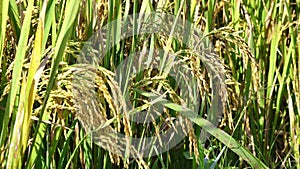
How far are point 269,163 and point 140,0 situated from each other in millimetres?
618

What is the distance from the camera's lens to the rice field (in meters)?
0.86

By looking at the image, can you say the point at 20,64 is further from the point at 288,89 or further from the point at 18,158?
the point at 288,89

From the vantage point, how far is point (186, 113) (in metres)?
1.00

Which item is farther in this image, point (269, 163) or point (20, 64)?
point (269, 163)

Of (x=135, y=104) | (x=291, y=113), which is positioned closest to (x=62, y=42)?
(x=135, y=104)

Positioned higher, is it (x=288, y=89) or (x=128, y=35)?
(x=128, y=35)

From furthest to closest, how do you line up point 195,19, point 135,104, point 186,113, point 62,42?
point 195,19 < point 135,104 < point 186,113 < point 62,42

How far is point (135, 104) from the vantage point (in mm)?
1211

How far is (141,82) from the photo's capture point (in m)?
1.05

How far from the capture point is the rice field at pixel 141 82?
86 centimetres

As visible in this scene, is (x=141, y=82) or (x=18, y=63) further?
(x=141, y=82)

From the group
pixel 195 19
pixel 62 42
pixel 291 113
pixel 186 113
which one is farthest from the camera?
pixel 291 113

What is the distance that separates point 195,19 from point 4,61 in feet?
1.71

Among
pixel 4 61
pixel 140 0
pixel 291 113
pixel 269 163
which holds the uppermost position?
pixel 140 0
